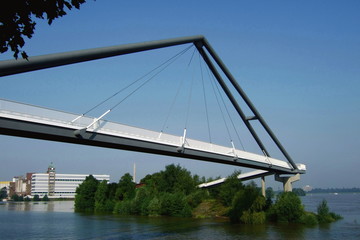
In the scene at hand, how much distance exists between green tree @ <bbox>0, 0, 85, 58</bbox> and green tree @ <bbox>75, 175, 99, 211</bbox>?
196 ft

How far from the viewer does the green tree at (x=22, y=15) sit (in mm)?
4871

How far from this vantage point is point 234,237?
25.5 metres

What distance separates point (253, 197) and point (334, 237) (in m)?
11.4

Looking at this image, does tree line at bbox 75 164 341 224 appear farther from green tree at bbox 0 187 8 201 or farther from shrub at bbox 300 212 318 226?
green tree at bbox 0 187 8 201

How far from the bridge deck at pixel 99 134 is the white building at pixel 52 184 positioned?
514ft

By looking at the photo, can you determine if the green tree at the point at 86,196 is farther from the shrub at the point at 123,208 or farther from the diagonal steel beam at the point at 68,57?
the diagonal steel beam at the point at 68,57

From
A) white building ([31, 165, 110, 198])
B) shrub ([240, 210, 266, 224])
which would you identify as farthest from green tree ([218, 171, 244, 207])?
white building ([31, 165, 110, 198])

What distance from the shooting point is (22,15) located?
199 inches

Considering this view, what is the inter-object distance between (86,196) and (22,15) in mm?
61516

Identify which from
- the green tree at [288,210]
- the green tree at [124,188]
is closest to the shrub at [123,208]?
the green tree at [124,188]

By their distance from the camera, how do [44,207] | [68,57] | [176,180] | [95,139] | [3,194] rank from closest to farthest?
[68,57], [95,139], [176,180], [44,207], [3,194]

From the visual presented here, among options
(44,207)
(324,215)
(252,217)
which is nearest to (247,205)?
(252,217)

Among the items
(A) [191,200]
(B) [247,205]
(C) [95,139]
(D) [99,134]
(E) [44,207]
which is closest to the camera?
(C) [95,139]

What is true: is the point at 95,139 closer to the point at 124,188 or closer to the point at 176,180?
the point at 176,180
